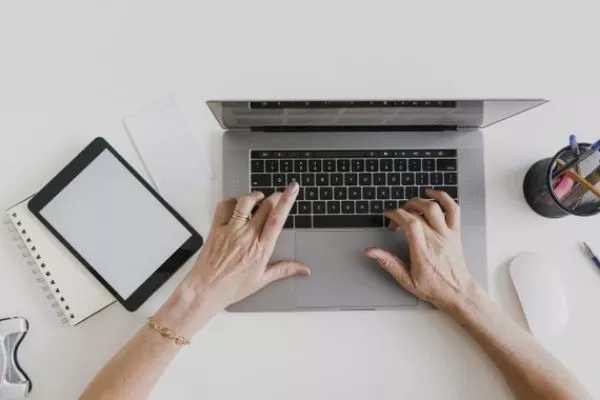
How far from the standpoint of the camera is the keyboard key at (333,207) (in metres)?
0.85

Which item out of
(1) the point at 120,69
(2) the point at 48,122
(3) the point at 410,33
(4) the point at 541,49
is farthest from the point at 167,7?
(4) the point at 541,49

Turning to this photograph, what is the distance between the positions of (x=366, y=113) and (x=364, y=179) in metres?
0.15

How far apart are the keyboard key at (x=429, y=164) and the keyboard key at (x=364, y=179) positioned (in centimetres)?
10

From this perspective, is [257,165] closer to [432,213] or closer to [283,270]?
[283,270]

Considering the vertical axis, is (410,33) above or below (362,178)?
above

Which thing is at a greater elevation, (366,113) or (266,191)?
(366,113)

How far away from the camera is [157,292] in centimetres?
85

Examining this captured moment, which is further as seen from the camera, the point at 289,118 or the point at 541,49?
the point at 541,49

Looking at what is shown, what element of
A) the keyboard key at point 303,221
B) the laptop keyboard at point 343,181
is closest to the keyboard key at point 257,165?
the laptop keyboard at point 343,181

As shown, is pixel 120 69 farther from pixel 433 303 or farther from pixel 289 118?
pixel 433 303

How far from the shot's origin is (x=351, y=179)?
33.7 inches

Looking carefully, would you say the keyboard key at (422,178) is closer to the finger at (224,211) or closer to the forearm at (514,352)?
the forearm at (514,352)

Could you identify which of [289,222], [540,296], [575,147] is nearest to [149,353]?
[289,222]

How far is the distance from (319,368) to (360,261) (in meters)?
0.20
